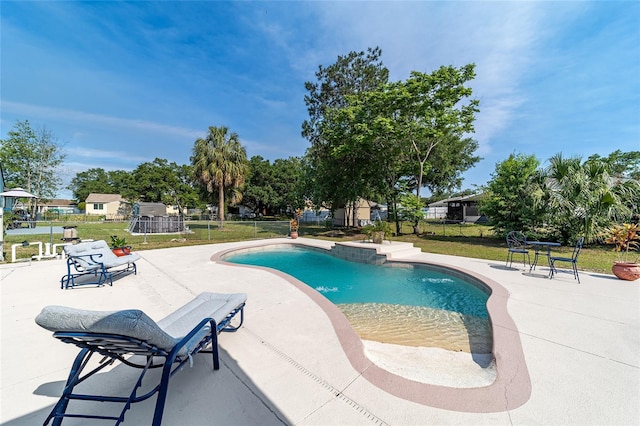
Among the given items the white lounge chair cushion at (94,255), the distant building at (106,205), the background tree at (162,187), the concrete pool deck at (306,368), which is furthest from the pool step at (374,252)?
the distant building at (106,205)

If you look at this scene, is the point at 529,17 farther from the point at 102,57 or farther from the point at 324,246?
the point at 102,57

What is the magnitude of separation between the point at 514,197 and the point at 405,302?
10124 mm

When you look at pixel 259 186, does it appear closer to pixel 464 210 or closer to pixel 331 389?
pixel 464 210

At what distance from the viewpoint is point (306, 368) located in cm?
237

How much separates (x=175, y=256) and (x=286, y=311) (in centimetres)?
666

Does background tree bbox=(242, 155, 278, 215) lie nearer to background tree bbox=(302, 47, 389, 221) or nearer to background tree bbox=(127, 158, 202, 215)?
background tree bbox=(127, 158, 202, 215)

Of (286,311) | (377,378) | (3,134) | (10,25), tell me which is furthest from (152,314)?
(3,134)

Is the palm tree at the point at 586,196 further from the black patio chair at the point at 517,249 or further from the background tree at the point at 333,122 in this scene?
the background tree at the point at 333,122

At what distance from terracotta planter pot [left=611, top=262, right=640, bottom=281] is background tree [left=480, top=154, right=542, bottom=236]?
5.87 metres

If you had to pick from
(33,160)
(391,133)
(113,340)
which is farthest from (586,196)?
(33,160)

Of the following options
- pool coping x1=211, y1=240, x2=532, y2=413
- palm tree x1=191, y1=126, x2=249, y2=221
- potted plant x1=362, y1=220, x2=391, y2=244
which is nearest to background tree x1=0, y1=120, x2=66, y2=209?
palm tree x1=191, y1=126, x2=249, y2=221

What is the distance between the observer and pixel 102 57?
9.68 m

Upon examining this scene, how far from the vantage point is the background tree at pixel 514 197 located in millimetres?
11320

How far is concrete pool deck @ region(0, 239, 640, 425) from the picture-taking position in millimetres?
1820
